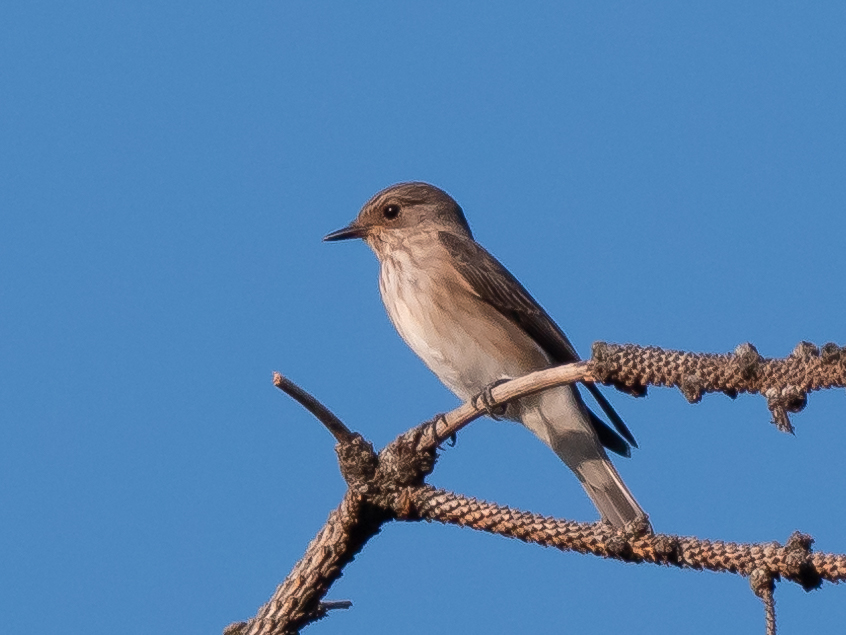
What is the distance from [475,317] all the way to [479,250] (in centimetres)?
84

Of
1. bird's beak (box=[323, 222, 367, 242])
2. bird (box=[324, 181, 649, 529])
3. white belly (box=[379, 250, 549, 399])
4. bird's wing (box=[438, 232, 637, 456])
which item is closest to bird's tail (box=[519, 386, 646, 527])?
bird (box=[324, 181, 649, 529])

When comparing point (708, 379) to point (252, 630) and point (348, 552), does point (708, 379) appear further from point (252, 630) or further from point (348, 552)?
point (252, 630)

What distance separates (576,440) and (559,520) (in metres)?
4.24

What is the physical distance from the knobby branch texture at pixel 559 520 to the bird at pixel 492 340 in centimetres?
285

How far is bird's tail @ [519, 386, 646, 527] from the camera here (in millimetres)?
8727

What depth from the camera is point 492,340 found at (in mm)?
9000

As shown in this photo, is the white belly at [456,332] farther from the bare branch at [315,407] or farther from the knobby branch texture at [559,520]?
the bare branch at [315,407]

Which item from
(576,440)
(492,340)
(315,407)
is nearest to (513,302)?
(492,340)

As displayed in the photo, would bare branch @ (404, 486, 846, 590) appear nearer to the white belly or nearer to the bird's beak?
the white belly

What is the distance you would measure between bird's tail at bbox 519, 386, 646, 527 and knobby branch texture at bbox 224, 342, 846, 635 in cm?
301

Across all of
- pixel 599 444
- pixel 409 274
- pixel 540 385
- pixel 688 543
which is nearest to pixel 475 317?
pixel 409 274

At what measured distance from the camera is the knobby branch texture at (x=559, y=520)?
404cm

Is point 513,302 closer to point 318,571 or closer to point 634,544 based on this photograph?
point 318,571

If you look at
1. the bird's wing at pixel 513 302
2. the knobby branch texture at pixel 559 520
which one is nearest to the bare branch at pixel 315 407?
the knobby branch texture at pixel 559 520
